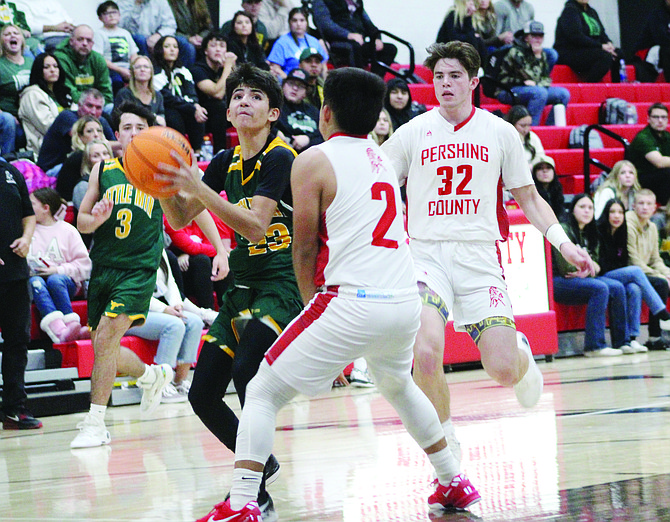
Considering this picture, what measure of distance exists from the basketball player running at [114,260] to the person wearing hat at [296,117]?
15.4 feet

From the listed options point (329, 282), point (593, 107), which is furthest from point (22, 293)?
point (593, 107)

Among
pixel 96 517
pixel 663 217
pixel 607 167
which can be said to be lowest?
pixel 96 517

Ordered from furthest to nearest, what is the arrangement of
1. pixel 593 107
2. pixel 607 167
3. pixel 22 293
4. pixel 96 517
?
pixel 593 107, pixel 607 167, pixel 22 293, pixel 96 517

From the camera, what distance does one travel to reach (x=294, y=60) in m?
12.7

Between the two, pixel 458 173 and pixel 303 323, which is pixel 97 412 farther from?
pixel 303 323

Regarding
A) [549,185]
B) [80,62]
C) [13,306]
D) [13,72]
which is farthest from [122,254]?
[549,185]

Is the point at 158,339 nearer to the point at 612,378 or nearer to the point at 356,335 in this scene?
the point at 612,378

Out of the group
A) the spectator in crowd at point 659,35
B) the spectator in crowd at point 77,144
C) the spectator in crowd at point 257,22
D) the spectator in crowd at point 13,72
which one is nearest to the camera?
the spectator in crowd at point 77,144

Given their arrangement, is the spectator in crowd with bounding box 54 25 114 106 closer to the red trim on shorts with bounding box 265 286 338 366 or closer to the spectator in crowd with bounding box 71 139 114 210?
the spectator in crowd with bounding box 71 139 114 210

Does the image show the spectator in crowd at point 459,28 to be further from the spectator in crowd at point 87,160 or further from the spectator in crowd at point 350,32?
the spectator in crowd at point 87,160

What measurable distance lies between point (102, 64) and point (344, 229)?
25.4 ft

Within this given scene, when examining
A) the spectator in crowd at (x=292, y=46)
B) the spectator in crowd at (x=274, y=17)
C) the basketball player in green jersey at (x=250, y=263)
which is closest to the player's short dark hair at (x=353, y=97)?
the basketball player in green jersey at (x=250, y=263)

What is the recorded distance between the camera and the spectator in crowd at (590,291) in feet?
35.1

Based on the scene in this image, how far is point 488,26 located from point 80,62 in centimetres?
706
